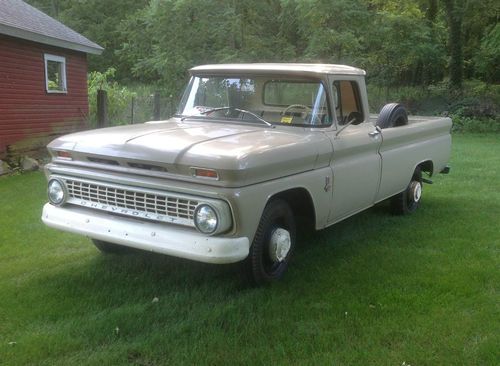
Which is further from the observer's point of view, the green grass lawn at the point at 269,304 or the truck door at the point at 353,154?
the truck door at the point at 353,154

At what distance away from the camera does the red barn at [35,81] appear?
41.5ft

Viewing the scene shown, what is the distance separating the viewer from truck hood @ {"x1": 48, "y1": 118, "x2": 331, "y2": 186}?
12.5ft

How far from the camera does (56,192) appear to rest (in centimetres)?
452

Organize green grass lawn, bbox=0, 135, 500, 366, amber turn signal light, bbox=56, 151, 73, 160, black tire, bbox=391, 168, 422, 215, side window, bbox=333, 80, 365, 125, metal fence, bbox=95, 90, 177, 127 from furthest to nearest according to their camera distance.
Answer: metal fence, bbox=95, 90, 177, 127
black tire, bbox=391, 168, 422, 215
side window, bbox=333, 80, 365, 125
amber turn signal light, bbox=56, 151, 73, 160
green grass lawn, bbox=0, 135, 500, 366

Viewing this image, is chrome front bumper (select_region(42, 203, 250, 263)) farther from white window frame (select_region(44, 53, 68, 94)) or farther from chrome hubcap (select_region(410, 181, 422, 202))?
white window frame (select_region(44, 53, 68, 94))

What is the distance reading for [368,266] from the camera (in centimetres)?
496

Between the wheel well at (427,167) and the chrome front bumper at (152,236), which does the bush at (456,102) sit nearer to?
the wheel well at (427,167)

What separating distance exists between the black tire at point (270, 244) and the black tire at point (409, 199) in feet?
8.49

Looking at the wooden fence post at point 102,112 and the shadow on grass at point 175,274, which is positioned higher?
the wooden fence post at point 102,112

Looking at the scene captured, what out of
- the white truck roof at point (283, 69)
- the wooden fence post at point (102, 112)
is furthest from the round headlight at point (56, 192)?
the wooden fence post at point (102, 112)

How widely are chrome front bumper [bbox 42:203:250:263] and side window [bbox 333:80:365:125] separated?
2.06 m

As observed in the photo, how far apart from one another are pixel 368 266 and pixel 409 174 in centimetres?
202

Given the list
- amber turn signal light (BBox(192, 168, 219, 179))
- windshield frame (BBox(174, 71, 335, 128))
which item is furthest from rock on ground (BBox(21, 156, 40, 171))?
amber turn signal light (BBox(192, 168, 219, 179))

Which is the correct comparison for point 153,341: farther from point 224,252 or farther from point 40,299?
point 40,299
